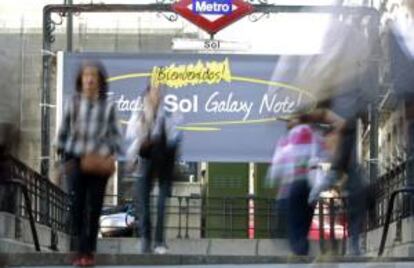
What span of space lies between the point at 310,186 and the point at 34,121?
2835 centimetres

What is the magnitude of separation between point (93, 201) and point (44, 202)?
30.0ft

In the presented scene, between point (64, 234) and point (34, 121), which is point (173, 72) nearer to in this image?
point (64, 234)

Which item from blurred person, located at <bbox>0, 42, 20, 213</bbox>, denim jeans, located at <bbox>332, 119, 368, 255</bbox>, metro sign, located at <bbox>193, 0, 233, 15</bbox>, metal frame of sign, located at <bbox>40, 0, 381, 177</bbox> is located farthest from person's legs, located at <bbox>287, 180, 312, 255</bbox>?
metro sign, located at <bbox>193, 0, 233, 15</bbox>

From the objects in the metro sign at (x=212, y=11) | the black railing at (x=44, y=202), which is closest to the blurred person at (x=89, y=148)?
the black railing at (x=44, y=202)

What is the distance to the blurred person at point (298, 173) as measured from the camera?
8.07m

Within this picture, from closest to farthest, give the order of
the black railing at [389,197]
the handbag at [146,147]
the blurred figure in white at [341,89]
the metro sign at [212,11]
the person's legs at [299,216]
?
the person's legs at [299,216] → the blurred figure in white at [341,89] → the handbag at [146,147] → the black railing at [389,197] → the metro sign at [212,11]

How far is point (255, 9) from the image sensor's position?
1947cm

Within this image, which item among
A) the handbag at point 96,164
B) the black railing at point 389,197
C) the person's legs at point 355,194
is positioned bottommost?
the black railing at point 389,197

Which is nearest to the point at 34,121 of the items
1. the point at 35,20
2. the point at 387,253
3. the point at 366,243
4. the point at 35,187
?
the point at 35,20

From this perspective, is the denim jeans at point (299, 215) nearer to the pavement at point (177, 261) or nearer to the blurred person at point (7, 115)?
the pavement at point (177, 261)

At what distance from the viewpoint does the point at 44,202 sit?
17.5m

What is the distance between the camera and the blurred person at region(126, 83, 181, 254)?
10.8 m

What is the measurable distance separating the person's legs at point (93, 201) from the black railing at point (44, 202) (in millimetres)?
5864

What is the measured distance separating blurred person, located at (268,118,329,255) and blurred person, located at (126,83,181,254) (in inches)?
98.3
